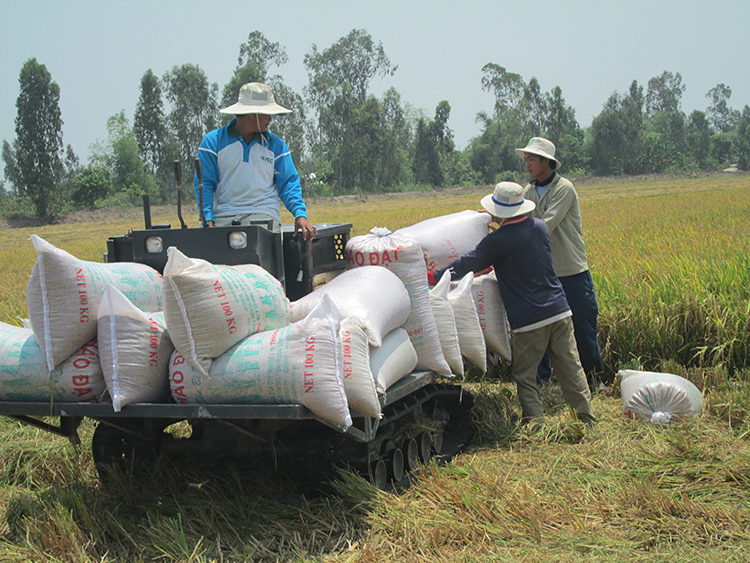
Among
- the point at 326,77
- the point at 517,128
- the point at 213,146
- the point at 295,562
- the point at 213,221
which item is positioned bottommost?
the point at 295,562

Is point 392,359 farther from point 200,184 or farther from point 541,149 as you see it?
point 541,149

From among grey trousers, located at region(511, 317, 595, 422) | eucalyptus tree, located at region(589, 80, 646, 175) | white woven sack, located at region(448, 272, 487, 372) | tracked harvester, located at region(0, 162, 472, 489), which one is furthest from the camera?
eucalyptus tree, located at region(589, 80, 646, 175)

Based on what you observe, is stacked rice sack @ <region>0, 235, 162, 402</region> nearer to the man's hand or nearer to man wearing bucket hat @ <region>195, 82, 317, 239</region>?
the man's hand

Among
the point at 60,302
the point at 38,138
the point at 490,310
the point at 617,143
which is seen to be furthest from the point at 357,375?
the point at 617,143

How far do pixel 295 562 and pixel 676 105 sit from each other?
13250cm

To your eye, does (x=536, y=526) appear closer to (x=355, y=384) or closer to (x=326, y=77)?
(x=355, y=384)

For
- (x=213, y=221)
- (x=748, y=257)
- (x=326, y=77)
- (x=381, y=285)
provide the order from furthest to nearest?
(x=326, y=77) < (x=748, y=257) < (x=213, y=221) < (x=381, y=285)

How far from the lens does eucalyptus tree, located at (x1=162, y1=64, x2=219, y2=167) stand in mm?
55494

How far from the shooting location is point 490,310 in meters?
4.94

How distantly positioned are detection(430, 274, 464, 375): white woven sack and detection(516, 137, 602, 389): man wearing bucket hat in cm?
144

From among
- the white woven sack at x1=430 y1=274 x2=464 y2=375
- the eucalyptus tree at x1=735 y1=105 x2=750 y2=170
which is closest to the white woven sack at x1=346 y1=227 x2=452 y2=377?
the white woven sack at x1=430 y1=274 x2=464 y2=375

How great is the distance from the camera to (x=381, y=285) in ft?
12.7

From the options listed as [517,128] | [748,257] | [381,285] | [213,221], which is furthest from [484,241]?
[517,128]

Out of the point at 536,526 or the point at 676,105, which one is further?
the point at 676,105
